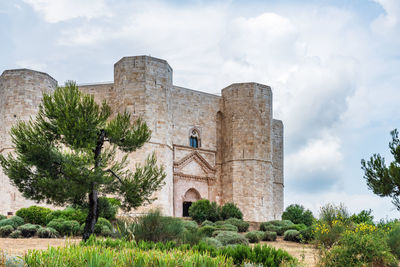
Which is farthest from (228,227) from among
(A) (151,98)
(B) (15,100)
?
(B) (15,100)

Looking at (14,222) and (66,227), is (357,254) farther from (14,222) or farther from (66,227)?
(14,222)

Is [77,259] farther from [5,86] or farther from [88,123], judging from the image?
[5,86]

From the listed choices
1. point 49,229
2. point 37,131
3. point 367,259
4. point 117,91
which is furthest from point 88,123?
point 117,91

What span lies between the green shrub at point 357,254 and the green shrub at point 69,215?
1185 cm

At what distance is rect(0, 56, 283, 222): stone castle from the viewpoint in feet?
83.7

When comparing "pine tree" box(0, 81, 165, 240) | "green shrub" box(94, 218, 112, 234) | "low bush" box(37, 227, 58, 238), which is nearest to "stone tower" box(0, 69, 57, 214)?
"low bush" box(37, 227, 58, 238)

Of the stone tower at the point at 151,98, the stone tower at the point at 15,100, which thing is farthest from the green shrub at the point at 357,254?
the stone tower at the point at 15,100

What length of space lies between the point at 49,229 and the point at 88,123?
17.2 feet

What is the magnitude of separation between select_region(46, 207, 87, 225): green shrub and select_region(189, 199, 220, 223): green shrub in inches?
284

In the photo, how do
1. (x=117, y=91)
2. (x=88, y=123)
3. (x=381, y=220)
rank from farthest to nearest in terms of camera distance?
(x=117, y=91)
(x=381, y=220)
(x=88, y=123)

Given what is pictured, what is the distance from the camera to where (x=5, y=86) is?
84.4ft

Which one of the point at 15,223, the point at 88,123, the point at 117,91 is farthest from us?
the point at 117,91

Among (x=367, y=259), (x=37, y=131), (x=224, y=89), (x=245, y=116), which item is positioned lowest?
(x=367, y=259)

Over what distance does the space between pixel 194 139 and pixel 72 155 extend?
54.5 ft
